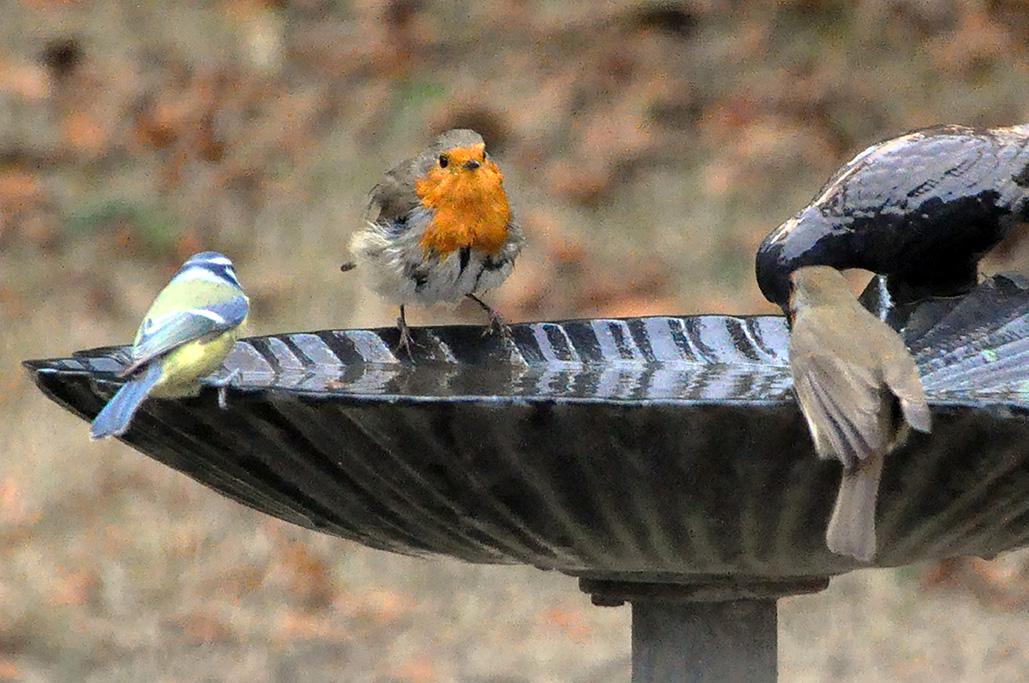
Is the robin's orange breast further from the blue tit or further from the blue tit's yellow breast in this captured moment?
the blue tit's yellow breast

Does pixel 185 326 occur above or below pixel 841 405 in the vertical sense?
above

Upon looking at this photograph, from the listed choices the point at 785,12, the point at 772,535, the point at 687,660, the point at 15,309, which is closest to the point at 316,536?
the point at 15,309

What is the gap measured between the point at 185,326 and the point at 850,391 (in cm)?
101

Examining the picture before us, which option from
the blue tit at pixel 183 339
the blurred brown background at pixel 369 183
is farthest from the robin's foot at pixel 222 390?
the blurred brown background at pixel 369 183

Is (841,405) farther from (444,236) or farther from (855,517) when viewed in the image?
(444,236)

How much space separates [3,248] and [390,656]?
8.27 ft

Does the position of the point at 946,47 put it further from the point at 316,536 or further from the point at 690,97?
the point at 316,536

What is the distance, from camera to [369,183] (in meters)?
7.05

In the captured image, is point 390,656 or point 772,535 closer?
point 772,535

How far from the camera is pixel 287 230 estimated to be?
7.00 m

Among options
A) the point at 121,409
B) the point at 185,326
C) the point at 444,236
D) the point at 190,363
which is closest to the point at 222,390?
the point at 121,409

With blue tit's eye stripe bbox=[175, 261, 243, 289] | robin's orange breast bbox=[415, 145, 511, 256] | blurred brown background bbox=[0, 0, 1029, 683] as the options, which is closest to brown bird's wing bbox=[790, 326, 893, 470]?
blue tit's eye stripe bbox=[175, 261, 243, 289]

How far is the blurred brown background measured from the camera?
230 inches

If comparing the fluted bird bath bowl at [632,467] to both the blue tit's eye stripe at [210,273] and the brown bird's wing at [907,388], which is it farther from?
the blue tit's eye stripe at [210,273]
